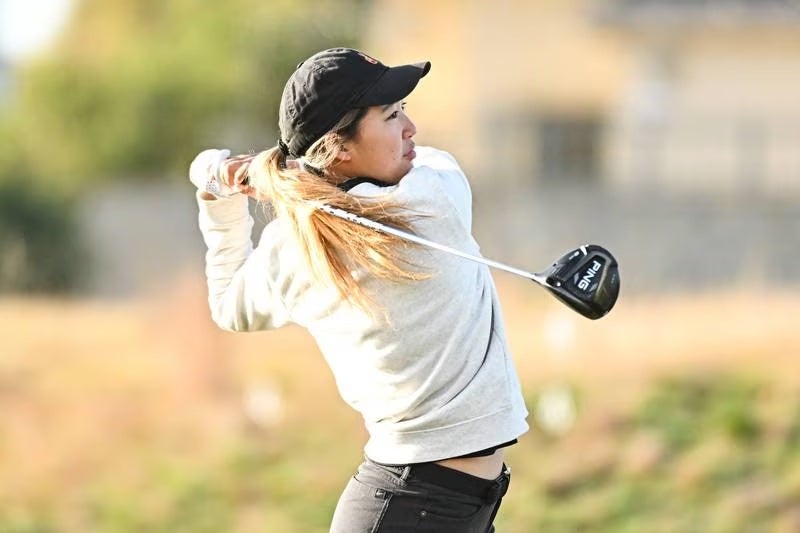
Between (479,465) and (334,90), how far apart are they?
2.71ft

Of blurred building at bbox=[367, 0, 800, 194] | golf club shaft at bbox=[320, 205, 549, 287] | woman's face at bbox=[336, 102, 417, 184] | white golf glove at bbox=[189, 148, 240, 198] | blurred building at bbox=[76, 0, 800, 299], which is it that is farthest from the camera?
blurred building at bbox=[367, 0, 800, 194]

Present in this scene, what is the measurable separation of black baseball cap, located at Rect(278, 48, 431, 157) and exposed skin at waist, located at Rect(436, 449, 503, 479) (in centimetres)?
71

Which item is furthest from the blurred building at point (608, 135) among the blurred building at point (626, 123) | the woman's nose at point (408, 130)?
the woman's nose at point (408, 130)

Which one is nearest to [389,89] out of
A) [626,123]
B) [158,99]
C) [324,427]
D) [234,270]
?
[234,270]

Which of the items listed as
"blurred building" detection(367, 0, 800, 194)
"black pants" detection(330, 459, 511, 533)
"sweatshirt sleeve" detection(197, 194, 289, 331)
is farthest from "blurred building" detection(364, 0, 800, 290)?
"black pants" detection(330, 459, 511, 533)

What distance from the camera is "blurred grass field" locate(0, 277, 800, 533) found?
26.9ft

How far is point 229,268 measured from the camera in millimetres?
3566

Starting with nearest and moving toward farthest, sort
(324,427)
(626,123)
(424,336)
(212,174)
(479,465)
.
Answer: (424,336) → (479,465) → (212,174) → (324,427) → (626,123)

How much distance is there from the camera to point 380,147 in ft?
10.6

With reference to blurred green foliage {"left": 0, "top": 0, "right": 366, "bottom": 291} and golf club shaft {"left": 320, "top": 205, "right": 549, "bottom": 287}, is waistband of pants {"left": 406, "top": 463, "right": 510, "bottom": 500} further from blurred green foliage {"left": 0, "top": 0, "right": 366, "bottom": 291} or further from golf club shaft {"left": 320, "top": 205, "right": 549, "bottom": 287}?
blurred green foliage {"left": 0, "top": 0, "right": 366, "bottom": 291}

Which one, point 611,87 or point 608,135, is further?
point 611,87

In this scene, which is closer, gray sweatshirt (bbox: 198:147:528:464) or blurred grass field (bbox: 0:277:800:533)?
gray sweatshirt (bbox: 198:147:528:464)

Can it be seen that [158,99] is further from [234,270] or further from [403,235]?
[403,235]

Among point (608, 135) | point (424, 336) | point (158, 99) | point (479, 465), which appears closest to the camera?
point (424, 336)
